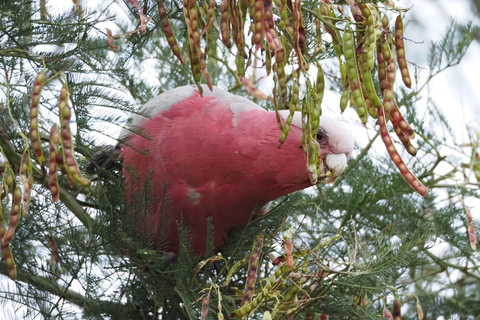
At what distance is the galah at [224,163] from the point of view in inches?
84.5

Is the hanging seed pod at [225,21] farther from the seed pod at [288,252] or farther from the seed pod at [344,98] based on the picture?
the seed pod at [288,252]

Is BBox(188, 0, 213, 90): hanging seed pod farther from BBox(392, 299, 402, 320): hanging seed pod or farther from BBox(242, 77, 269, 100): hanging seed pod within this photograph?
BBox(242, 77, 269, 100): hanging seed pod

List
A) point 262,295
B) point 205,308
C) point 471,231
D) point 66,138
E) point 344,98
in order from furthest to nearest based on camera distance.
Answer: point 471,231 < point 262,295 < point 205,308 < point 344,98 < point 66,138

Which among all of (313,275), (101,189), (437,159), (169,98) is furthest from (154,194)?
(437,159)

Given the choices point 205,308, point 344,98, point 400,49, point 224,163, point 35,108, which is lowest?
point 205,308

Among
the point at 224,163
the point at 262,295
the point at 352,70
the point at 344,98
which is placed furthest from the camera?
the point at 224,163

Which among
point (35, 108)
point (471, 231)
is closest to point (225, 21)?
point (35, 108)

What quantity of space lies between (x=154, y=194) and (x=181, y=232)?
31 cm

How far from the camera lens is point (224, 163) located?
7.18 feet

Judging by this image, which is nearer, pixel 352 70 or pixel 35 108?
pixel 35 108

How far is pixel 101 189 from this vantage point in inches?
76.7

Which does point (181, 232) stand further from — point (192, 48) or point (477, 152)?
point (477, 152)

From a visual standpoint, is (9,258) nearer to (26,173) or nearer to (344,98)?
(26,173)

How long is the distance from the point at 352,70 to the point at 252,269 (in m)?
0.77
